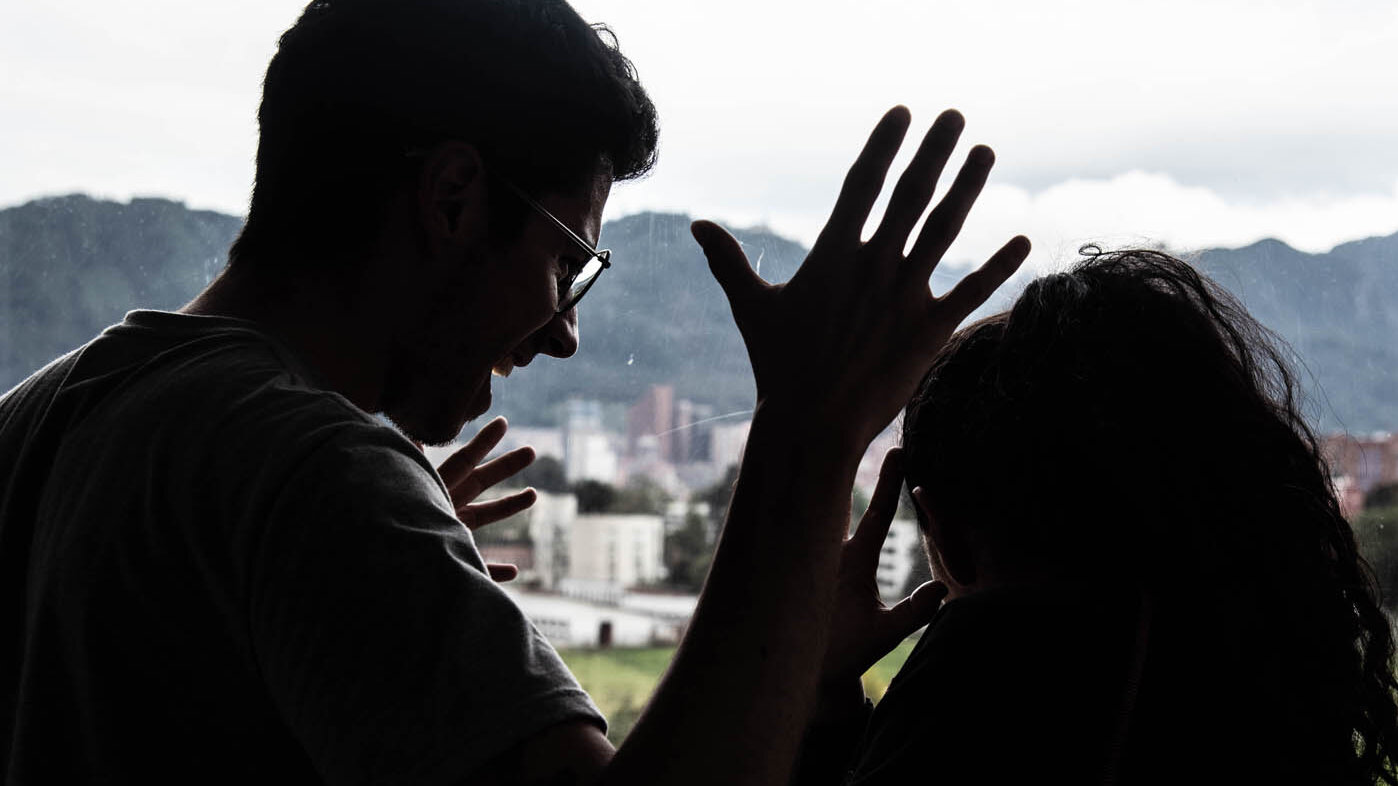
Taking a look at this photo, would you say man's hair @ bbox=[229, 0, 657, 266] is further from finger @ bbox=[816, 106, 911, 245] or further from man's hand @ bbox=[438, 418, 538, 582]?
man's hand @ bbox=[438, 418, 538, 582]

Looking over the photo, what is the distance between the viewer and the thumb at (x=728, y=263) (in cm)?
68

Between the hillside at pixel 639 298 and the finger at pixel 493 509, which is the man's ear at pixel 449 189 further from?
the hillside at pixel 639 298

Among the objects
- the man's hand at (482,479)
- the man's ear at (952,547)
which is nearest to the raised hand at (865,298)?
the man's ear at (952,547)

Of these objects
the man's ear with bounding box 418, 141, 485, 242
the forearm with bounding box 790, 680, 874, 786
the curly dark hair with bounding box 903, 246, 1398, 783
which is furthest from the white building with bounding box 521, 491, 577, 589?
the man's ear with bounding box 418, 141, 485, 242

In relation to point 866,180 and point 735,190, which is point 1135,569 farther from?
point 735,190

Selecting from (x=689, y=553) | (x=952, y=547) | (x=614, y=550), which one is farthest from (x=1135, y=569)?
(x=614, y=550)

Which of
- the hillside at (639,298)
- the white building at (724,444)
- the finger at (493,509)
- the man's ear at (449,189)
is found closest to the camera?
the man's ear at (449,189)

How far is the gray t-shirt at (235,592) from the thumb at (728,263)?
0.20 meters

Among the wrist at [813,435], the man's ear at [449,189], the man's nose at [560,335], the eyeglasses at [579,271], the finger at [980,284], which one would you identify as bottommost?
the wrist at [813,435]

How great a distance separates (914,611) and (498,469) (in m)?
0.48

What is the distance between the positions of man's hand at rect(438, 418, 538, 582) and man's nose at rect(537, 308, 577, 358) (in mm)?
206

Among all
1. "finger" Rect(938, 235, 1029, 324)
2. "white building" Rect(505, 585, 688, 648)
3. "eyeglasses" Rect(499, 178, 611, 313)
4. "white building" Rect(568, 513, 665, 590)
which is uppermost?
"eyeglasses" Rect(499, 178, 611, 313)

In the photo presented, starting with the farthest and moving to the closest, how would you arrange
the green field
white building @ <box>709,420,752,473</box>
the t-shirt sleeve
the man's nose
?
the green field
white building @ <box>709,420,752,473</box>
the man's nose
the t-shirt sleeve

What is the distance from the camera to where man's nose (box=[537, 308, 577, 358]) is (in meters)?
1.06
